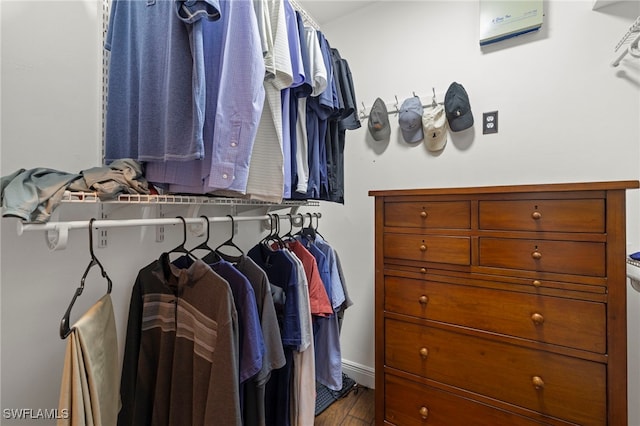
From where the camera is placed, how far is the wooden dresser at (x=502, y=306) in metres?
1.02

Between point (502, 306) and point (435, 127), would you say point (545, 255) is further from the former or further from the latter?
point (435, 127)

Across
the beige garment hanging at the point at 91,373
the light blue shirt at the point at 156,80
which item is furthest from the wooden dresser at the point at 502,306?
the beige garment hanging at the point at 91,373

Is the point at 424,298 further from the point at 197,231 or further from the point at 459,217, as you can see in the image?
the point at 197,231

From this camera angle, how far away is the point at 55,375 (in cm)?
99

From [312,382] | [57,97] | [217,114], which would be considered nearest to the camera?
[217,114]

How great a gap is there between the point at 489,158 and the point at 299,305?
1.39 m

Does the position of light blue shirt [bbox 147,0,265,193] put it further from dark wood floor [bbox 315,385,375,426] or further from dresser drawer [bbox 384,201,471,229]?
dark wood floor [bbox 315,385,375,426]

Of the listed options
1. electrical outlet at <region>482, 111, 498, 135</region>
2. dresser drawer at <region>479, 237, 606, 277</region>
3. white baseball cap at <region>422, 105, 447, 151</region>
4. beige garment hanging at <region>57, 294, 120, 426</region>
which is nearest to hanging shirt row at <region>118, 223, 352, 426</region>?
beige garment hanging at <region>57, 294, 120, 426</region>

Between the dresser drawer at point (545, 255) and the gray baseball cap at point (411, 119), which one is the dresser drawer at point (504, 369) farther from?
the gray baseball cap at point (411, 119)

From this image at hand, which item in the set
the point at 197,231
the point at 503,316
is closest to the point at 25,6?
the point at 197,231

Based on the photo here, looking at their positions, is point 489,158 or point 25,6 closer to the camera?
point 25,6

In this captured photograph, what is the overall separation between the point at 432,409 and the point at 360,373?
2.79ft

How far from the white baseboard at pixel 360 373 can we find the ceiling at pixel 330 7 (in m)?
2.59

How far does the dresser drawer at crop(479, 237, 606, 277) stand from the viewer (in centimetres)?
103
